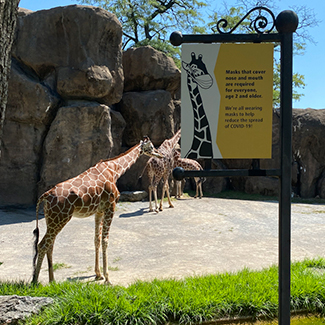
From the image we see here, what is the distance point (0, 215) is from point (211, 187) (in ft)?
31.0

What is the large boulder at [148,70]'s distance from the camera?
12430 millimetres

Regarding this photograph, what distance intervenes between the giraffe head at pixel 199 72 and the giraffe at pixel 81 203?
7.65 feet

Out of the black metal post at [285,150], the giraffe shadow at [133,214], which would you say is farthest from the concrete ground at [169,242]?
the black metal post at [285,150]

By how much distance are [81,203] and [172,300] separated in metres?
1.61

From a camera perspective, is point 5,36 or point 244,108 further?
point 5,36

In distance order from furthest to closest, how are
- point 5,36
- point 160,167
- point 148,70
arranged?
1. point 148,70
2. point 160,167
3. point 5,36

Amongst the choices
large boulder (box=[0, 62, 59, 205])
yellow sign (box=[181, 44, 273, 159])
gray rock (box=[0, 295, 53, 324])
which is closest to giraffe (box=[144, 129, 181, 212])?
large boulder (box=[0, 62, 59, 205])

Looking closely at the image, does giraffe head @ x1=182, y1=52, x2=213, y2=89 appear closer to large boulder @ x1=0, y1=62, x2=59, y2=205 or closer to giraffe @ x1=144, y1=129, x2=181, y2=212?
giraffe @ x1=144, y1=129, x2=181, y2=212

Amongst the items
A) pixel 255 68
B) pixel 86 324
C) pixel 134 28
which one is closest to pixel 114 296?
pixel 86 324

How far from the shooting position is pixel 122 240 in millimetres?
6809

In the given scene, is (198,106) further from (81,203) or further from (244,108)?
(81,203)

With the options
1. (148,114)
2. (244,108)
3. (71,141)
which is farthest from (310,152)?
(244,108)

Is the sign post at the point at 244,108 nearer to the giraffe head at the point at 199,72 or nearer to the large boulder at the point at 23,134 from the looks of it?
the giraffe head at the point at 199,72

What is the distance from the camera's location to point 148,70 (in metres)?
12.4
